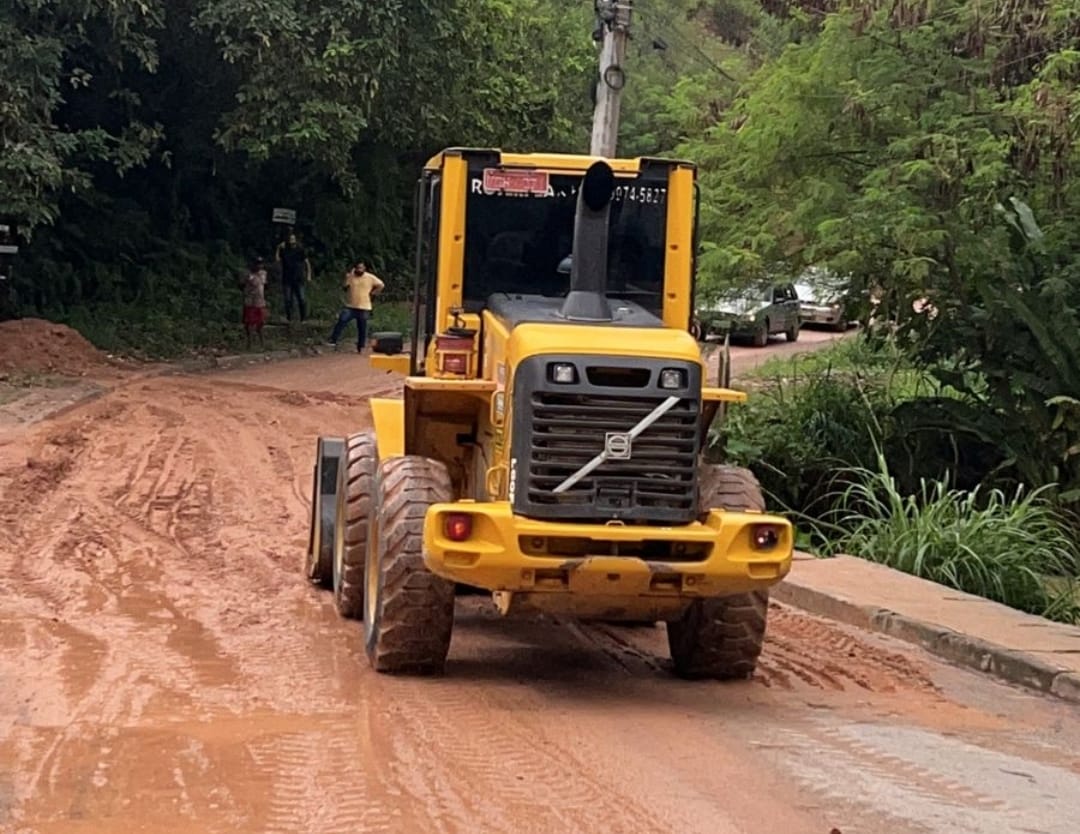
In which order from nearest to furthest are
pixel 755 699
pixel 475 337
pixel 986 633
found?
pixel 755 699, pixel 475 337, pixel 986 633

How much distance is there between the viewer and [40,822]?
5969mm

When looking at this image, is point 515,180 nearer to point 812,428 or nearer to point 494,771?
point 494,771

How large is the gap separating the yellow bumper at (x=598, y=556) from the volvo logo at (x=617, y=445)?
1.17 feet

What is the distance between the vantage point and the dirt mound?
24359 mm

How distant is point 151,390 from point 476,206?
48.5 ft

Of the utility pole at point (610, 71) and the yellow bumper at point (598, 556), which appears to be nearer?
the yellow bumper at point (598, 556)

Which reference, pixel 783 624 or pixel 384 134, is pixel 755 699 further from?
pixel 384 134

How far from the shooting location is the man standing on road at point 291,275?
34.4 metres

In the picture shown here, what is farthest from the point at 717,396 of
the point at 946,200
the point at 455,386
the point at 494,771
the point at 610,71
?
the point at 610,71

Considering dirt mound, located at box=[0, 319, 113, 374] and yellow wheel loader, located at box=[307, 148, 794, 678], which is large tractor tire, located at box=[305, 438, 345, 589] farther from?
dirt mound, located at box=[0, 319, 113, 374]

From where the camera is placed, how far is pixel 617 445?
8023mm

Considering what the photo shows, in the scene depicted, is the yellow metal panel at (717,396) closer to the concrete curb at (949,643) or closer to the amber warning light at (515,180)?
the amber warning light at (515,180)

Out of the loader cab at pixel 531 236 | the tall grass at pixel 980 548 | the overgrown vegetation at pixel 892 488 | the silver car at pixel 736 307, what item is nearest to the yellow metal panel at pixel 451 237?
the loader cab at pixel 531 236

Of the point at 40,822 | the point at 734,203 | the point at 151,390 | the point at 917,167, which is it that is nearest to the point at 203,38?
the point at 151,390
